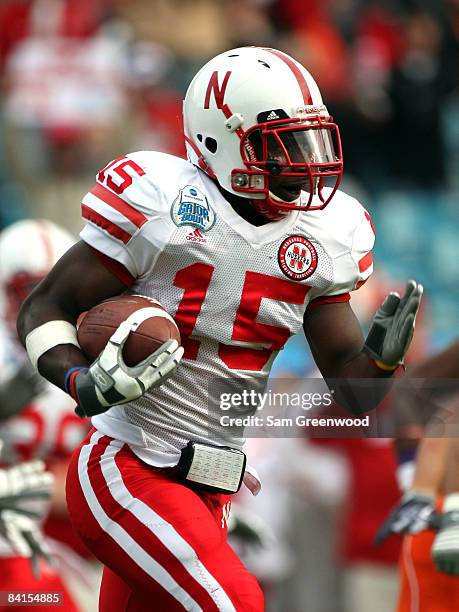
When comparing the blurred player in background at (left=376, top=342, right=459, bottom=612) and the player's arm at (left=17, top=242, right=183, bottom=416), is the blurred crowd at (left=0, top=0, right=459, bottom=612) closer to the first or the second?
the blurred player in background at (left=376, top=342, right=459, bottom=612)

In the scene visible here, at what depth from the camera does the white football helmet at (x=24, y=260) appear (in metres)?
5.66

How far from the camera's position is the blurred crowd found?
30.1ft

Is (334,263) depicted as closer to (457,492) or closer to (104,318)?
→ (104,318)

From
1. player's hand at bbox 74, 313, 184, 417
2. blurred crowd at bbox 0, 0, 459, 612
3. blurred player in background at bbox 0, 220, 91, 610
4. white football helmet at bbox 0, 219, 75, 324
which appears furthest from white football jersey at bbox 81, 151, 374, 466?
blurred crowd at bbox 0, 0, 459, 612

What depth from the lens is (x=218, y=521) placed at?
12.3 ft

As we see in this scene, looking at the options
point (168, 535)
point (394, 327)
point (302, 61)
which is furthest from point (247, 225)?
point (302, 61)

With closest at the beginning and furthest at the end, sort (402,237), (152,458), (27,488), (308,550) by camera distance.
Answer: (152,458) → (27,488) → (308,550) → (402,237)

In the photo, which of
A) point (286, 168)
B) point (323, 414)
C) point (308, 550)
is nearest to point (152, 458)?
point (323, 414)

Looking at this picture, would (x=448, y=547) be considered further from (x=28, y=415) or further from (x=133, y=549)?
(x=28, y=415)

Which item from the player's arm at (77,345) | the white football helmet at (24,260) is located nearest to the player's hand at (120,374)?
the player's arm at (77,345)

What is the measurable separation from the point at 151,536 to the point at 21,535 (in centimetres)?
118

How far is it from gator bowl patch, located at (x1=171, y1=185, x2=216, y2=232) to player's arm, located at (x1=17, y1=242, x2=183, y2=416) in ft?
0.76

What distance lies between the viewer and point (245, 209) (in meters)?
3.78

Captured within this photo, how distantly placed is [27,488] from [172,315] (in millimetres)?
1210
